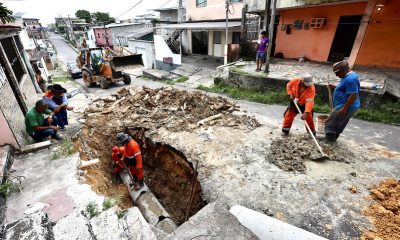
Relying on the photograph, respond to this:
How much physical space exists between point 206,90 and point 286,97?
163 inches

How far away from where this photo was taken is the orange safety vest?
4777 mm

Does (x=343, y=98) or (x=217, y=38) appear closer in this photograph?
(x=343, y=98)

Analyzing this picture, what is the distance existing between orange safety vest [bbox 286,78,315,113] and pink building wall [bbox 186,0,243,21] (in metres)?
12.2

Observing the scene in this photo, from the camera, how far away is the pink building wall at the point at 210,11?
15.3m

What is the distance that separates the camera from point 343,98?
173 inches

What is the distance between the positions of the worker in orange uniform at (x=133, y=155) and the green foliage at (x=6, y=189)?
6.53ft

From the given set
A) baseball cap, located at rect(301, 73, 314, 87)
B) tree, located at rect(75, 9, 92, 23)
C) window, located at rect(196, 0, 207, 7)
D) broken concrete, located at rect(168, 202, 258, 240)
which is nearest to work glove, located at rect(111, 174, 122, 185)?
broken concrete, located at rect(168, 202, 258, 240)

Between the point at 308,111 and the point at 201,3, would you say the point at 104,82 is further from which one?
the point at 308,111

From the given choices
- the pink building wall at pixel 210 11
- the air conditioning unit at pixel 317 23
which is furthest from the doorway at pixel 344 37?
the pink building wall at pixel 210 11

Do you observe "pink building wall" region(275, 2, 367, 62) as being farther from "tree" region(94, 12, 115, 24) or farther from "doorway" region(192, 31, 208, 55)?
"tree" region(94, 12, 115, 24)

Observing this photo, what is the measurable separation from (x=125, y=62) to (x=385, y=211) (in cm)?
1311

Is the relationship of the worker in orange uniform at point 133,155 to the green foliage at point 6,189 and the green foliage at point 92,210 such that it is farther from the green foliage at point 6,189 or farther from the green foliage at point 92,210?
the green foliage at point 92,210

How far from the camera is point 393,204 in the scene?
129 inches

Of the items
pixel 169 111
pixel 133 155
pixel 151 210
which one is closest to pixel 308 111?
pixel 151 210
